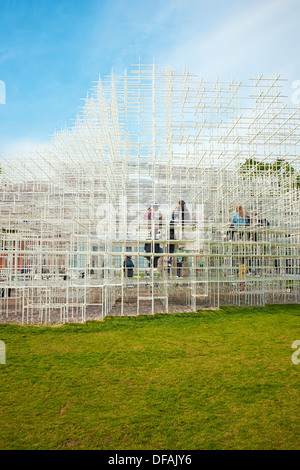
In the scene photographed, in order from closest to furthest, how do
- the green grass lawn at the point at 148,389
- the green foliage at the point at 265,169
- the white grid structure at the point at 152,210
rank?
the green grass lawn at the point at 148,389 → the white grid structure at the point at 152,210 → the green foliage at the point at 265,169

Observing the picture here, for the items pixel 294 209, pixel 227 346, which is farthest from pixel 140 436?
pixel 294 209

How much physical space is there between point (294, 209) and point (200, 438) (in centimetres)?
1138

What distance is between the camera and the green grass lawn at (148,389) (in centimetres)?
297

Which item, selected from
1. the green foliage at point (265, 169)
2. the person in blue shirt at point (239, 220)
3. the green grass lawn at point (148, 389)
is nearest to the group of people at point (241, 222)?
the person in blue shirt at point (239, 220)

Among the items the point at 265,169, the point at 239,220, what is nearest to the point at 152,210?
the point at 239,220

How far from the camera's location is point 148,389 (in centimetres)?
402

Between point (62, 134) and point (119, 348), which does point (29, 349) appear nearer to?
point (119, 348)

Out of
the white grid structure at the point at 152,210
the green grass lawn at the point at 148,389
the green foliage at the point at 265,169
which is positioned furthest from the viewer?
the green foliage at the point at 265,169

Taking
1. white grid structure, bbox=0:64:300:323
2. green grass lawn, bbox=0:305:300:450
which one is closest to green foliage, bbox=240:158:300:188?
white grid structure, bbox=0:64:300:323

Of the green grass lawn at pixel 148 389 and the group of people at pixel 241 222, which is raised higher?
the group of people at pixel 241 222

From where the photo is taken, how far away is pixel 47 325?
7.74 meters

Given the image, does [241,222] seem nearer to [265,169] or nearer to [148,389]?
[265,169]

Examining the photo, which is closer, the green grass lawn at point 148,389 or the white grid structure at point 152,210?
the green grass lawn at point 148,389

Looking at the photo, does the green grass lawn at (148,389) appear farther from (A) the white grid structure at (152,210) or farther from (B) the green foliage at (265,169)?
(B) the green foliage at (265,169)
